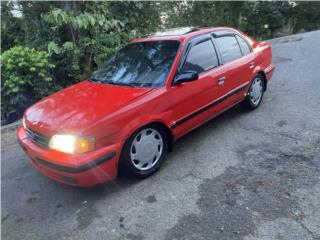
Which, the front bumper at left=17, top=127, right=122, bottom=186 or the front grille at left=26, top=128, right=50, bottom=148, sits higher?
the front grille at left=26, top=128, right=50, bottom=148

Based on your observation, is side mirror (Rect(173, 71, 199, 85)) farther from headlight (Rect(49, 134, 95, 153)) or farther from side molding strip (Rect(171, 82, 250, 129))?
headlight (Rect(49, 134, 95, 153))

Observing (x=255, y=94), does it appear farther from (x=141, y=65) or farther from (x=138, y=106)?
(x=138, y=106)

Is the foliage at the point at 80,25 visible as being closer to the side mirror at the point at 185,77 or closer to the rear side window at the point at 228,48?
the rear side window at the point at 228,48

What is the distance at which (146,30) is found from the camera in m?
8.36

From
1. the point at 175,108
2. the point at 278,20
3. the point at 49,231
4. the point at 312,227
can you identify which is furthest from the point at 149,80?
the point at 278,20

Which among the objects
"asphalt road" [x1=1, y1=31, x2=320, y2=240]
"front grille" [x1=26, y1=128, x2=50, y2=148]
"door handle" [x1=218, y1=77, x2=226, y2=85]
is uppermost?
"door handle" [x1=218, y1=77, x2=226, y2=85]

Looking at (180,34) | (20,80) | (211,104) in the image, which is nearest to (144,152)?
(211,104)

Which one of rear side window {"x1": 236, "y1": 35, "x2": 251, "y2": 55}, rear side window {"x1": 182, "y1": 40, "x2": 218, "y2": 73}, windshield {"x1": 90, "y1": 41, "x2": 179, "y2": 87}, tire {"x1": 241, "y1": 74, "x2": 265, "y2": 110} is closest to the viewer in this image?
windshield {"x1": 90, "y1": 41, "x2": 179, "y2": 87}

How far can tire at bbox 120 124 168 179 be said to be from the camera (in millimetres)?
3246

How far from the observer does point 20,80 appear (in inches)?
210

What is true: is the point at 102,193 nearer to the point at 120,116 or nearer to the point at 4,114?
the point at 120,116

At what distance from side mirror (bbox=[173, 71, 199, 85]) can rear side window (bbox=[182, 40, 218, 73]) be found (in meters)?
0.18

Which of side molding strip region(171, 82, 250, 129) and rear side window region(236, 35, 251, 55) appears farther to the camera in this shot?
rear side window region(236, 35, 251, 55)

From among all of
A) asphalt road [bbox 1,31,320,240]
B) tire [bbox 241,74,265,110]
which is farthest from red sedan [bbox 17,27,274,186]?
asphalt road [bbox 1,31,320,240]
